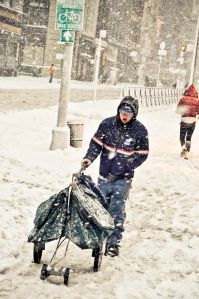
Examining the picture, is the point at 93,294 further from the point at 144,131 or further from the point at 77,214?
the point at 144,131

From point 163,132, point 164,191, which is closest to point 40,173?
point 164,191

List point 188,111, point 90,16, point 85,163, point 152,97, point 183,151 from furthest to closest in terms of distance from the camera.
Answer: point 90,16, point 152,97, point 183,151, point 188,111, point 85,163

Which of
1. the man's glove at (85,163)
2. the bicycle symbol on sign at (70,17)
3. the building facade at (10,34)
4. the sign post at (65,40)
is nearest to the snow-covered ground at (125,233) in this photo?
the sign post at (65,40)

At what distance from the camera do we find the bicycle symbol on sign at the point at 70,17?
9.52 metres

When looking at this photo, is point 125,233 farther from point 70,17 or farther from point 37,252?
point 70,17

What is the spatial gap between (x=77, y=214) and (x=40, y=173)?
13.5 ft

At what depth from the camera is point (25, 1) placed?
40969mm

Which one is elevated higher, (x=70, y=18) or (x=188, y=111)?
(x=70, y=18)

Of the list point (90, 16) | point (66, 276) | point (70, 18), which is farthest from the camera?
point (90, 16)

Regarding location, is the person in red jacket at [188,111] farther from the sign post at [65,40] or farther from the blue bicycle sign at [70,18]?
the blue bicycle sign at [70,18]

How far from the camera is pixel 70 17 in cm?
957

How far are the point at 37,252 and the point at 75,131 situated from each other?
247 inches

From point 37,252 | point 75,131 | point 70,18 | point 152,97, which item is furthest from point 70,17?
point 152,97

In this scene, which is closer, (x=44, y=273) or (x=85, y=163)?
(x=44, y=273)
